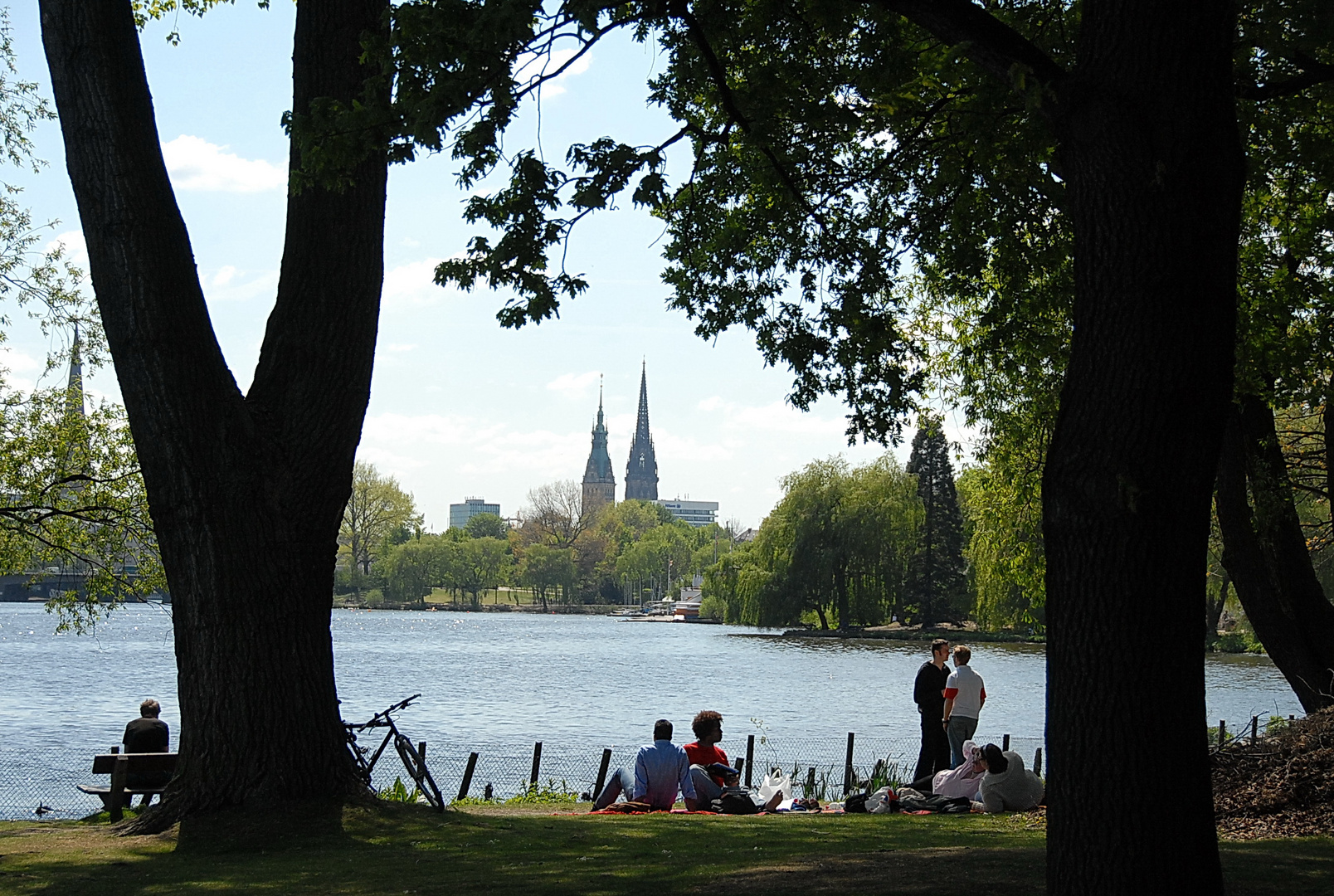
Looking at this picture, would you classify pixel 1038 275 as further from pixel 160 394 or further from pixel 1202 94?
pixel 160 394

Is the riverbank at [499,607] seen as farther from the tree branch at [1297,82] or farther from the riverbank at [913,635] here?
the tree branch at [1297,82]

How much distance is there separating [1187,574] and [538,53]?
4559 mm

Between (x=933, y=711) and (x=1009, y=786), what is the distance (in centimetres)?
261

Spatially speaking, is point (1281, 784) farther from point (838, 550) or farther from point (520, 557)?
point (520, 557)

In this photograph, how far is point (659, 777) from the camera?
10.8 metres

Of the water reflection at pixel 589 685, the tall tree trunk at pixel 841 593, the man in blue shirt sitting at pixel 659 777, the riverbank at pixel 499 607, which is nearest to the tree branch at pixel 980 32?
the man in blue shirt sitting at pixel 659 777

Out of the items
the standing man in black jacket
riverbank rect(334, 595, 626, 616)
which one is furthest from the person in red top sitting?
riverbank rect(334, 595, 626, 616)

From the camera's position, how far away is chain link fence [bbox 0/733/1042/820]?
16.3m

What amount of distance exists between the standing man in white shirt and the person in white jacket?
1.99 m

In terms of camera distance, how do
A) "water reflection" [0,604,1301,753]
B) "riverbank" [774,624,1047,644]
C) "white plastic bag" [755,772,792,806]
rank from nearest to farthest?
1. "white plastic bag" [755,772,792,806]
2. "water reflection" [0,604,1301,753]
3. "riverbank" [774,624,1047,644]

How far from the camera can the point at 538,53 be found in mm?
7191

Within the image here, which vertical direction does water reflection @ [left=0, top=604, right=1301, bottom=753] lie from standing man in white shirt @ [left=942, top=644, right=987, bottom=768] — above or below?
below

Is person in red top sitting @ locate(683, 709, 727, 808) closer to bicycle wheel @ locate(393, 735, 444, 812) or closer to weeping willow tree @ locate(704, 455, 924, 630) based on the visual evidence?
bicycle wheel @ locate(393, 735, 444, 812)

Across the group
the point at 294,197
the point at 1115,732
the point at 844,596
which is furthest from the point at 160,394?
the point at 844,596
